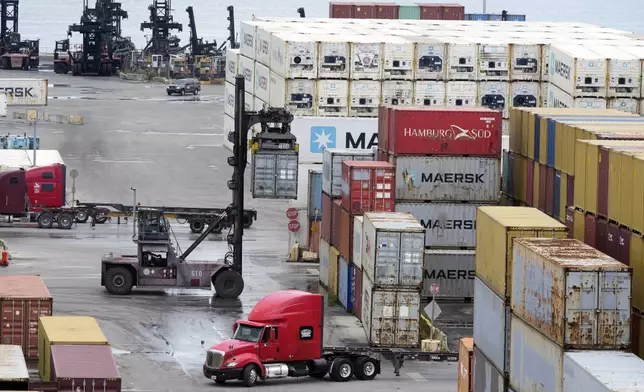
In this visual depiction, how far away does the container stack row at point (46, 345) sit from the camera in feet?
131

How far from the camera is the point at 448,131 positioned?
199 feet

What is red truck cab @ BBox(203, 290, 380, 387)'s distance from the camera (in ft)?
156

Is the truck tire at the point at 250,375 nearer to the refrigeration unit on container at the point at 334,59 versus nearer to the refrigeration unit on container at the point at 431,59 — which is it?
the refrigeration unit on container at the point at 334,59

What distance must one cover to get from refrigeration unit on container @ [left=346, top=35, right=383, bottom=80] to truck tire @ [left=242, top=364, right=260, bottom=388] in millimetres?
33611

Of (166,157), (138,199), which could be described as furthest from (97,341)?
(166,157)

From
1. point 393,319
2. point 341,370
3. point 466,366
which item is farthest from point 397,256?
point 466,366

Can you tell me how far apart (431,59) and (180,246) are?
15309 millimetres

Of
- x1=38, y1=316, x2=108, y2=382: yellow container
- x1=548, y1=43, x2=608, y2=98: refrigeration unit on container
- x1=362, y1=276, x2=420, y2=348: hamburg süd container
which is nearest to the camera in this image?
x1=38, y1=316, x2=108, y2=382: yellow container

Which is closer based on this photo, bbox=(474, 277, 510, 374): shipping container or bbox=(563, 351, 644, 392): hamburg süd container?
bbox=(563, 351, 644, 392): hamburg süd container

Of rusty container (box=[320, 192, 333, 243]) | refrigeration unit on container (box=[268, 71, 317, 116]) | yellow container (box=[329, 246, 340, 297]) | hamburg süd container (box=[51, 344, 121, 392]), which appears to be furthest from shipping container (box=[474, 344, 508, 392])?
refrigeration unit on container (box=[268, 71, 317, 116])

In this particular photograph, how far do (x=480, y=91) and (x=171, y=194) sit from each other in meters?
21.6

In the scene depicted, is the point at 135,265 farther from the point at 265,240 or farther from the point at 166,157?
the point at 166,157

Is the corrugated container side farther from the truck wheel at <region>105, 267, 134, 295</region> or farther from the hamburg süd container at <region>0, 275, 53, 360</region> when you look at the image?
the truck wheel at <region>105, 267, 134, 295</region>

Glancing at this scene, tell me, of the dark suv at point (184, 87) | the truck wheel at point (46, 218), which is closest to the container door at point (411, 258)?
the truck wheel at point (46, 218)
